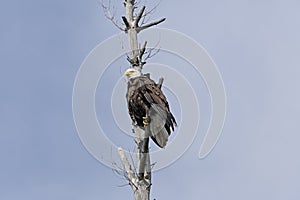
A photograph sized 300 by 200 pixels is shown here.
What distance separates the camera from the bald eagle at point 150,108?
363 inches

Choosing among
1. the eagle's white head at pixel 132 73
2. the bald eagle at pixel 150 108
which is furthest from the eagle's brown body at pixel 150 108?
the eagle's white head at pixel 132 73

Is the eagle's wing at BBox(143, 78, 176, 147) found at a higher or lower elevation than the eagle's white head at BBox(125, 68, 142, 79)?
lower

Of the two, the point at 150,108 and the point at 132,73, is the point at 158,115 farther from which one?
the point at 132,73

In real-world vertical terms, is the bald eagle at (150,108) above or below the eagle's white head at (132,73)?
below

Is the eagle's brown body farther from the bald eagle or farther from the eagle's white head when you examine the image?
the eagle's white head

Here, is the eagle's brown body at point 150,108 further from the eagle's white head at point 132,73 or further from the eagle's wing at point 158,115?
the eagle's white head at point 132,73

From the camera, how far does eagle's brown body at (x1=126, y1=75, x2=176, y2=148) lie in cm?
921

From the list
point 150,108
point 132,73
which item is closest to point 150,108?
point 150,108

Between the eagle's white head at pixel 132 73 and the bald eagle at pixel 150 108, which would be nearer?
the bald eagle at pixel 150 108

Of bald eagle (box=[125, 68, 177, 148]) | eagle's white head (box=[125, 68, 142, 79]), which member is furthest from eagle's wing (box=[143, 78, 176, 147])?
eagle's white head (box=[125, 68, 142, 79])

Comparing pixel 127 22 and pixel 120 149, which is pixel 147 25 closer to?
pixel 127 22

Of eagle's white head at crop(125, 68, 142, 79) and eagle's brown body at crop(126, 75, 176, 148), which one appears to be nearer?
eagle's brown body at crop(126, 75, 176, 148)

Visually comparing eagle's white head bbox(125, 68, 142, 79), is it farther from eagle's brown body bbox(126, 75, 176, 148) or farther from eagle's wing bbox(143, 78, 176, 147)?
eagle's wing bbox(143, 78, 176, 147)

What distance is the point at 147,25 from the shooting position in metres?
10.9
